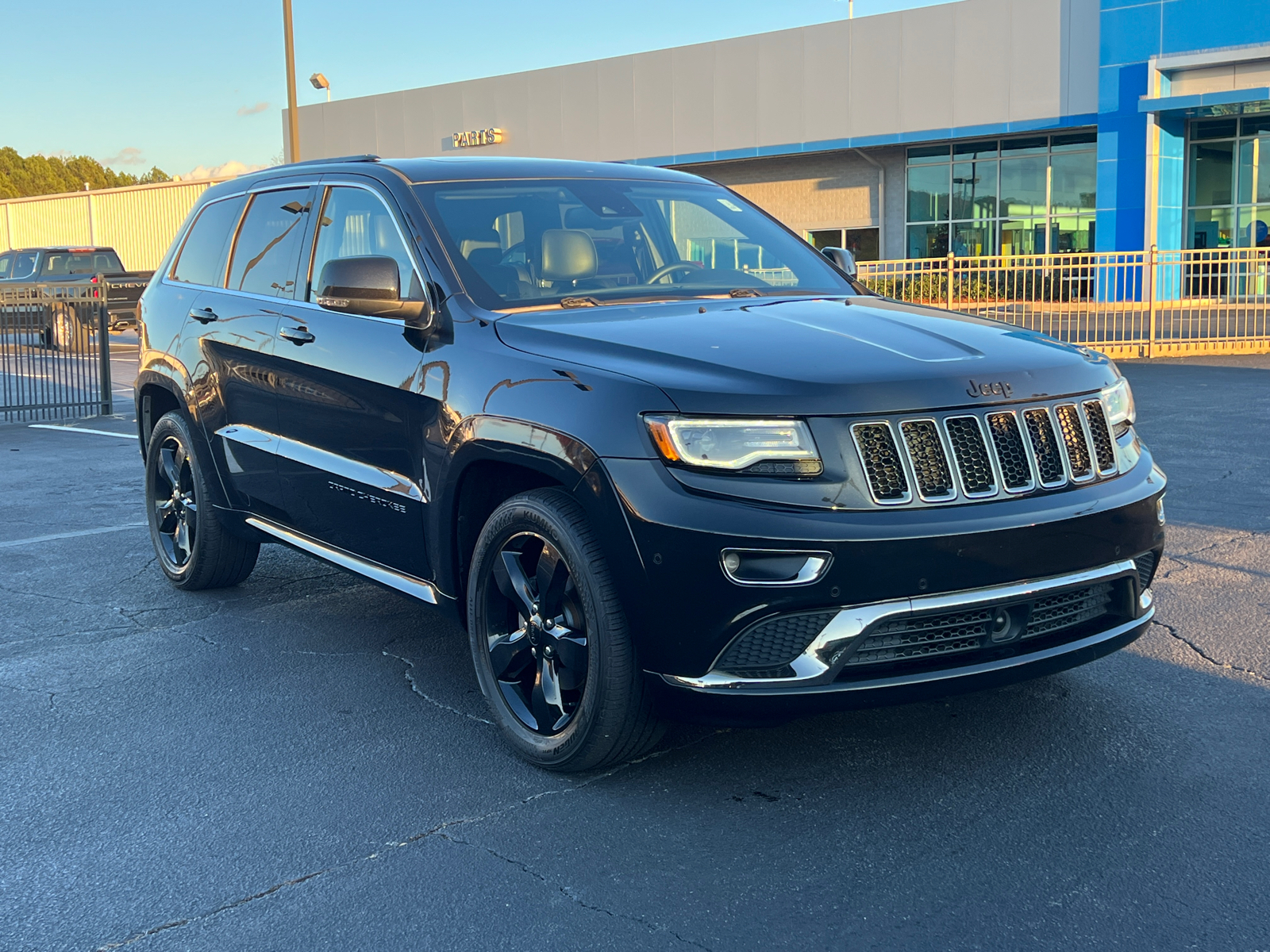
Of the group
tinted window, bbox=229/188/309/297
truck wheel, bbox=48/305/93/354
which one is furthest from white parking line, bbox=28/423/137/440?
tinted window, bbox=229/188/309/297

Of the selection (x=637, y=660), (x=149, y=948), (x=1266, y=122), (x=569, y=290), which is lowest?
(x=149, y=948)

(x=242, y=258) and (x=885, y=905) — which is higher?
(x=242, y=258)

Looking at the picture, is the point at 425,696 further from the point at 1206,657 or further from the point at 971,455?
the point at 1206,657

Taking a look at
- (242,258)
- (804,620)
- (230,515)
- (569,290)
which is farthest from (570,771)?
(242,258)

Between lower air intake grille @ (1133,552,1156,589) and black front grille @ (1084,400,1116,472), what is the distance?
277 millimetres

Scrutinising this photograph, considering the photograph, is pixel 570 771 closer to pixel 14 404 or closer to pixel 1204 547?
pixel 1204 547

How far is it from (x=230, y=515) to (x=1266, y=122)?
1179 inches

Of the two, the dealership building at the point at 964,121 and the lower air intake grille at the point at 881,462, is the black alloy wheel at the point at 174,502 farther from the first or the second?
the dealership building at the point at 964,121

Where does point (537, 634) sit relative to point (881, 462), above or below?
below

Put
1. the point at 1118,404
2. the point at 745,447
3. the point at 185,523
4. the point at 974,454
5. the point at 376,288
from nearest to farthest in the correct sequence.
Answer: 1. the point at 745,447
2. the point at 974,454
3. the point at 1118,404
4. the point at 376,288
5. the point at 185,523

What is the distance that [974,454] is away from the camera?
3.49m

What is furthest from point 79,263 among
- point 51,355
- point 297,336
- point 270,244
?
point 297,336

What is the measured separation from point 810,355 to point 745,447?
0.40 metres

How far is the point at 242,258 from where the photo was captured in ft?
18.5
